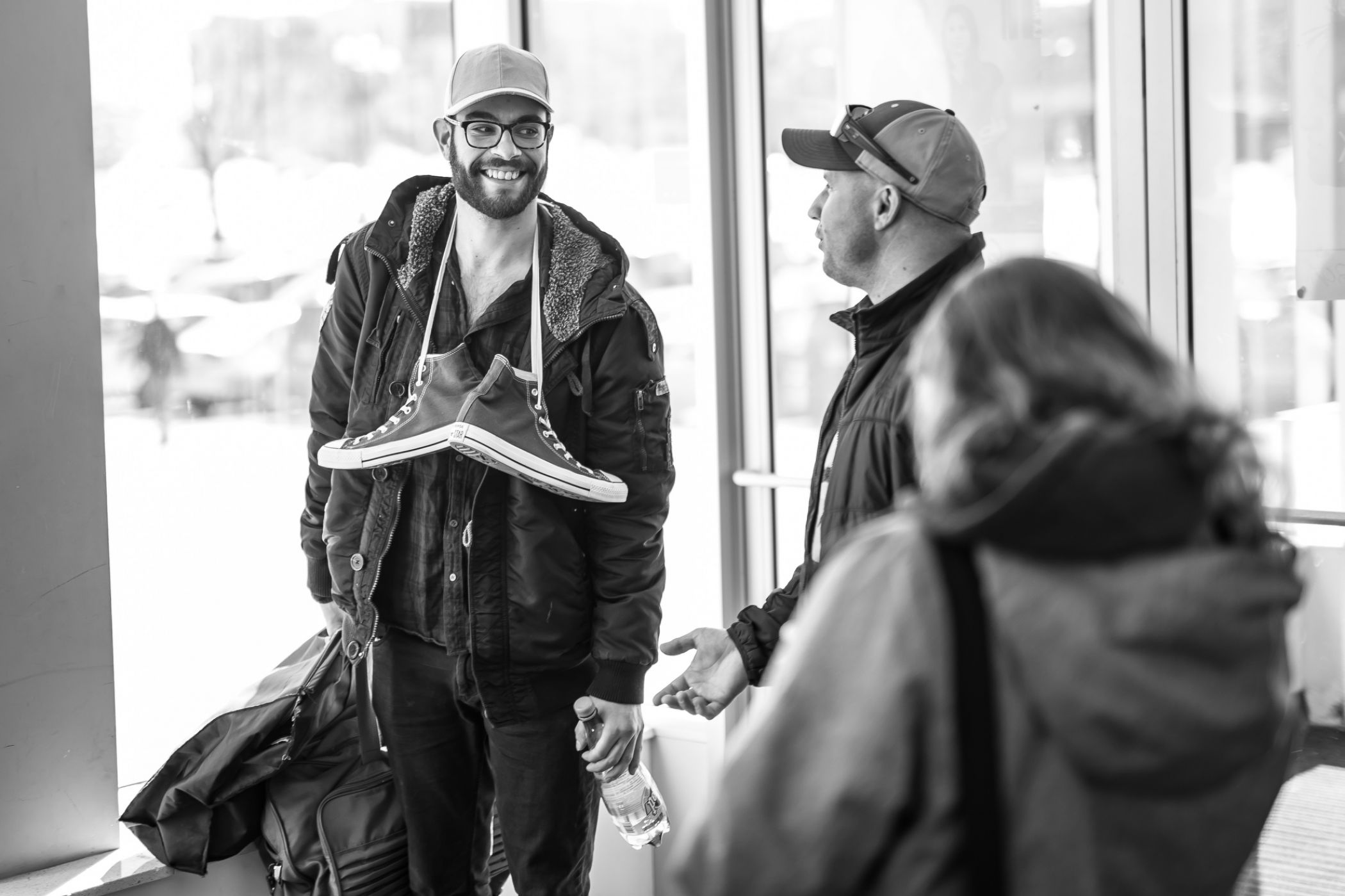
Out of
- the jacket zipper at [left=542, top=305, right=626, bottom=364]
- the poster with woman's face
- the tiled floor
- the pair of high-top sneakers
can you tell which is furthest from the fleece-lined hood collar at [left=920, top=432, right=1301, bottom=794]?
the poster with woman's face

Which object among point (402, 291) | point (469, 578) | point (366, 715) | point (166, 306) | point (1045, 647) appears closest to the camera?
point (1045, 647)

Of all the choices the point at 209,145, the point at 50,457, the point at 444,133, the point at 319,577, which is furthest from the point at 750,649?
the point at 209,145

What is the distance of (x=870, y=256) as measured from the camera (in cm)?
232

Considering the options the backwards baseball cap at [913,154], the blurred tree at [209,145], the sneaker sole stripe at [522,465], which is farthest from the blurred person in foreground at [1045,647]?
the blurred tree at [209,145]

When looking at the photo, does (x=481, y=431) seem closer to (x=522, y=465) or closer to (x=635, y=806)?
(x=522, y=465)

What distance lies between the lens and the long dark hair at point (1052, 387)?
42.9 inches

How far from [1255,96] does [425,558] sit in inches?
83.9

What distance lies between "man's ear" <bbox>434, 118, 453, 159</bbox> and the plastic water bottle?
4.45ft

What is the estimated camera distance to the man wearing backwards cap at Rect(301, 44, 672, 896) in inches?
104

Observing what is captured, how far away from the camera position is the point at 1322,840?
307 centimetres

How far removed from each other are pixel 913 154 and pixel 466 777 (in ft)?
5.13

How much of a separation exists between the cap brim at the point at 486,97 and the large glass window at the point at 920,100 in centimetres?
111

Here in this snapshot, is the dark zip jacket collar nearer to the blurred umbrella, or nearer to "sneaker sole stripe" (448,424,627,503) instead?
"sneaker sole stripe" (448,424,627,503)

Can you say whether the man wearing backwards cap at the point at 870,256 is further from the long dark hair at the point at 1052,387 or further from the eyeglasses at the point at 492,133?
the long dark hair at the point at 1052,387
